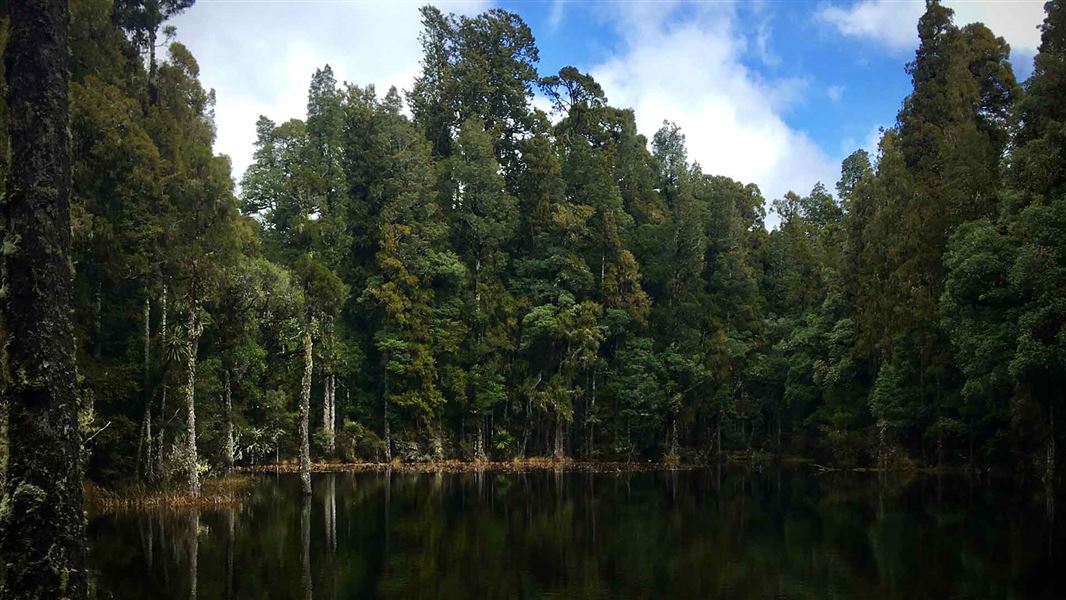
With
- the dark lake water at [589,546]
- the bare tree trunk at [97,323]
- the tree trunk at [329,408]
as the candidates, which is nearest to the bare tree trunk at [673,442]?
the dark lake water at [589,546]

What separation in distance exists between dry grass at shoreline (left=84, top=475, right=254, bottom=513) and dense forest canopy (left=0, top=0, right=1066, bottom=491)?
3.36 ft

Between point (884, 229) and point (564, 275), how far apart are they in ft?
75.5

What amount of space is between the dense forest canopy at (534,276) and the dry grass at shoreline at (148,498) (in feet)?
3.36

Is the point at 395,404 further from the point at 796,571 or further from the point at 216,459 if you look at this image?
the point at 796,571

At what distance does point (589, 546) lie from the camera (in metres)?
23.7

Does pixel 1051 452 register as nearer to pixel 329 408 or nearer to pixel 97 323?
pixel 97 323

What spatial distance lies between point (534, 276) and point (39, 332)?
5730cm

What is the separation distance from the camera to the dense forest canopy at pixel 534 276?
104ft

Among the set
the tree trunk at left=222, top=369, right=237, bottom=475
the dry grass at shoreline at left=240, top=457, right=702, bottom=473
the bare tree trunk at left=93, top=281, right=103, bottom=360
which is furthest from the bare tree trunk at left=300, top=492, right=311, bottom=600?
the dry grass at shoreline at left=240, top=457, right=702, bottom=473

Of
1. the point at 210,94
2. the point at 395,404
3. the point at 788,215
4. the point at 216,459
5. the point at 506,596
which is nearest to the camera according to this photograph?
the point at 506,596

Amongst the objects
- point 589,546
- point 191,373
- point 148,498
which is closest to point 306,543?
point 589,546

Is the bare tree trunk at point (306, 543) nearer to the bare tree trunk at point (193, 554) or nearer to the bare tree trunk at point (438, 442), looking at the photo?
the bare tree trunk at point (193, 554)

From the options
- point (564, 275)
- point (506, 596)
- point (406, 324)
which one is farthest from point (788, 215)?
point (506, 596)

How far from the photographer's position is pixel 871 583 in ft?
60.2
